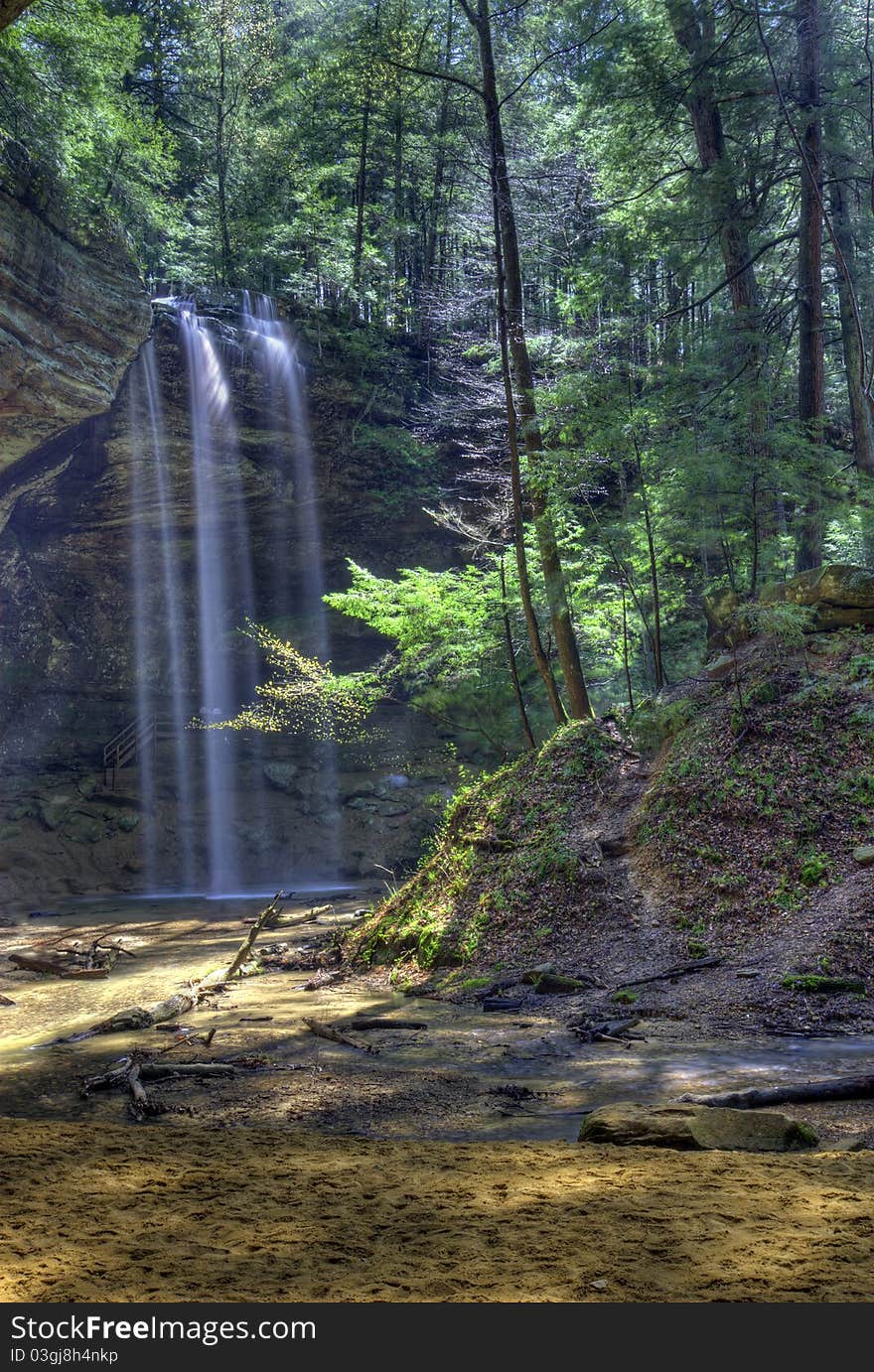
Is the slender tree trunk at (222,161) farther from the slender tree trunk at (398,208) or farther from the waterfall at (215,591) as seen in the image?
the slender tree trunk at (398,208)

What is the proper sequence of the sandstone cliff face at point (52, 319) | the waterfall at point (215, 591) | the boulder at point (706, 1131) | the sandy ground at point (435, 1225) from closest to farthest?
the sandy ground at point (435, 1225) < the boulder at point (706, 1131) < the sandstone cliff face at point (52, 319) < the waterfall at point (215, 591)

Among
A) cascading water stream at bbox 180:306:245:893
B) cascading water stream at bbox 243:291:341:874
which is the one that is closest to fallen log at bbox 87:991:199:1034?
cascading water stream at bbox 180:306:245:893

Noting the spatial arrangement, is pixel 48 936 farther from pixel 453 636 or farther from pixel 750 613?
pixel 750 613

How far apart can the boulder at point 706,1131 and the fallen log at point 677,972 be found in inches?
132

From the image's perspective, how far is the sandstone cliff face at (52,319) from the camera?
642 inches

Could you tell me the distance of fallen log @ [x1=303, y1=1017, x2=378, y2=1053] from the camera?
18.5ft

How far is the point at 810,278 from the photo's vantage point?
467 inches

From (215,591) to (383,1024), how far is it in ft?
69.3

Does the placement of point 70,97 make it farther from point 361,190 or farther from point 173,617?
point 173,617

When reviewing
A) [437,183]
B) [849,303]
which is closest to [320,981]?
[849,303]

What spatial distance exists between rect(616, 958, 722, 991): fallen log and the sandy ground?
11.8ft

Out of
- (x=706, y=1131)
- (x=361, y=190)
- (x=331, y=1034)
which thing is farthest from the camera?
(x=361, y=190)

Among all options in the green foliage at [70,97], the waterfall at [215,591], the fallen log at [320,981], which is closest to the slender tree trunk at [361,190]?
the waterfall at [215,591]

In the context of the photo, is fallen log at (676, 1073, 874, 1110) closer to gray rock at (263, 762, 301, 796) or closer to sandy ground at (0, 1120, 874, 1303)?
sandy ground at (0, 1120, 874, 1303)
